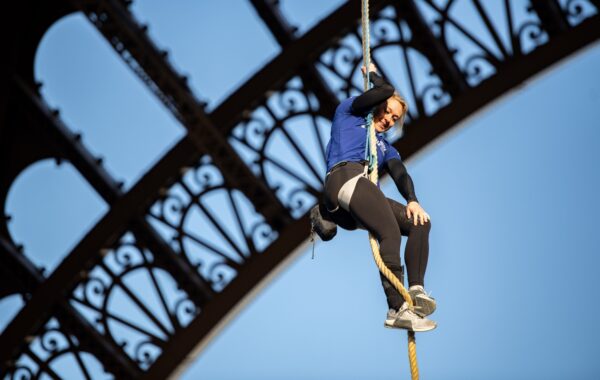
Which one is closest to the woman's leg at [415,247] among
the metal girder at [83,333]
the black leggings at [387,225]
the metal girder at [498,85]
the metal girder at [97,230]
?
the black leggings at [387,225]

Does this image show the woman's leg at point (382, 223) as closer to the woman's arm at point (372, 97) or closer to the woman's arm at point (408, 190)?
the woman's arm at point (408, 190)

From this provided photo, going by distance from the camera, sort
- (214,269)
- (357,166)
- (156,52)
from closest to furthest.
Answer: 1. (357,166)
2. (156,52)
3. (214,269)

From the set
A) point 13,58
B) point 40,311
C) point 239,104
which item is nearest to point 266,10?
point 239,104

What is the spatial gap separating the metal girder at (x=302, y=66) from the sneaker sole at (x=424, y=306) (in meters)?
5.45

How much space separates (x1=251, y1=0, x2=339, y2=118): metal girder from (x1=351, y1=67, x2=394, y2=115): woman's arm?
4990mm

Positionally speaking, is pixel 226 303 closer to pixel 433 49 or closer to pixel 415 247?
→ pixel 433 49

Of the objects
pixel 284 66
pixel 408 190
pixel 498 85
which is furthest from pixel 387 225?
pixel 284 66

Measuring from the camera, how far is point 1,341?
10547 millimetres

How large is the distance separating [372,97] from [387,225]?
1.62ft

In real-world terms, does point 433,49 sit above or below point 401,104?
below

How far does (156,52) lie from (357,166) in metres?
5.13

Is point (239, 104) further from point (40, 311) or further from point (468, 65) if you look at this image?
point (40, 311)

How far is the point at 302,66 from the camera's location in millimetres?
9484

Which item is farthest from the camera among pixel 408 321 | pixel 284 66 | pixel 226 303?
pixel 226 303
